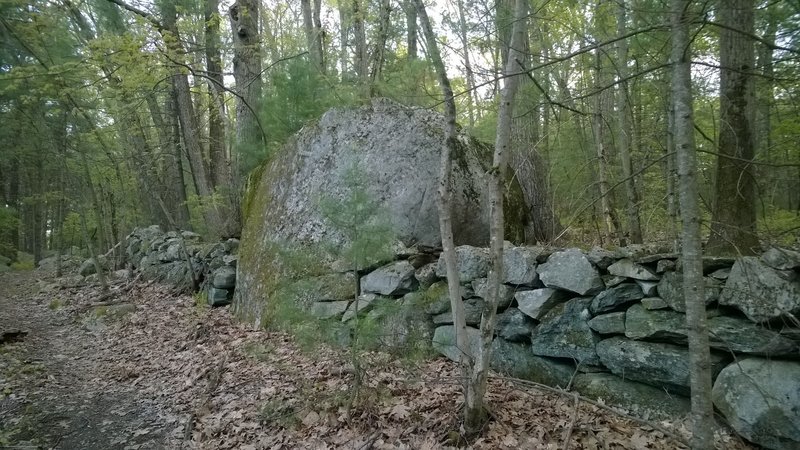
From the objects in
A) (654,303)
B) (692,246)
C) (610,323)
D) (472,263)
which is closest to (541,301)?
(610,323)

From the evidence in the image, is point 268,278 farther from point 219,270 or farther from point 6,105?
point 6,105

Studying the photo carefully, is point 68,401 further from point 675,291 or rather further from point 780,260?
point 780,260

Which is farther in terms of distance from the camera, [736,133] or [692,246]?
[736,133]

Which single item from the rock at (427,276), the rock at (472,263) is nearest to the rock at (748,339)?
the rock at (472,263)

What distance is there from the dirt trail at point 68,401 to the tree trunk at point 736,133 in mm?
4872

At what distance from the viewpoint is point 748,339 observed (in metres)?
3.09

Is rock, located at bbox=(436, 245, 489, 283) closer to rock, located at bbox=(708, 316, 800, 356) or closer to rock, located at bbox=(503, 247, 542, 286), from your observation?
rock, located at bbox=(503, 247, 542, 286)

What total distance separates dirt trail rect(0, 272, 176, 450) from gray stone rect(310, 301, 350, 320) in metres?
1.81

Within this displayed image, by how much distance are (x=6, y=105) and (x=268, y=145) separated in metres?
8.44

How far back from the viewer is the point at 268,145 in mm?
8305

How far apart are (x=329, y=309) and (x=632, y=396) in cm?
328

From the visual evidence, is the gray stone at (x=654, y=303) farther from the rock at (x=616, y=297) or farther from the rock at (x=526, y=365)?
the rock at (x=526, y=365)

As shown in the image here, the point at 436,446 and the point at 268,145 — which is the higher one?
the point at 268,145

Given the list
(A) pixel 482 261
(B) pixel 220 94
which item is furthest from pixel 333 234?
(B) pixel 220 94
